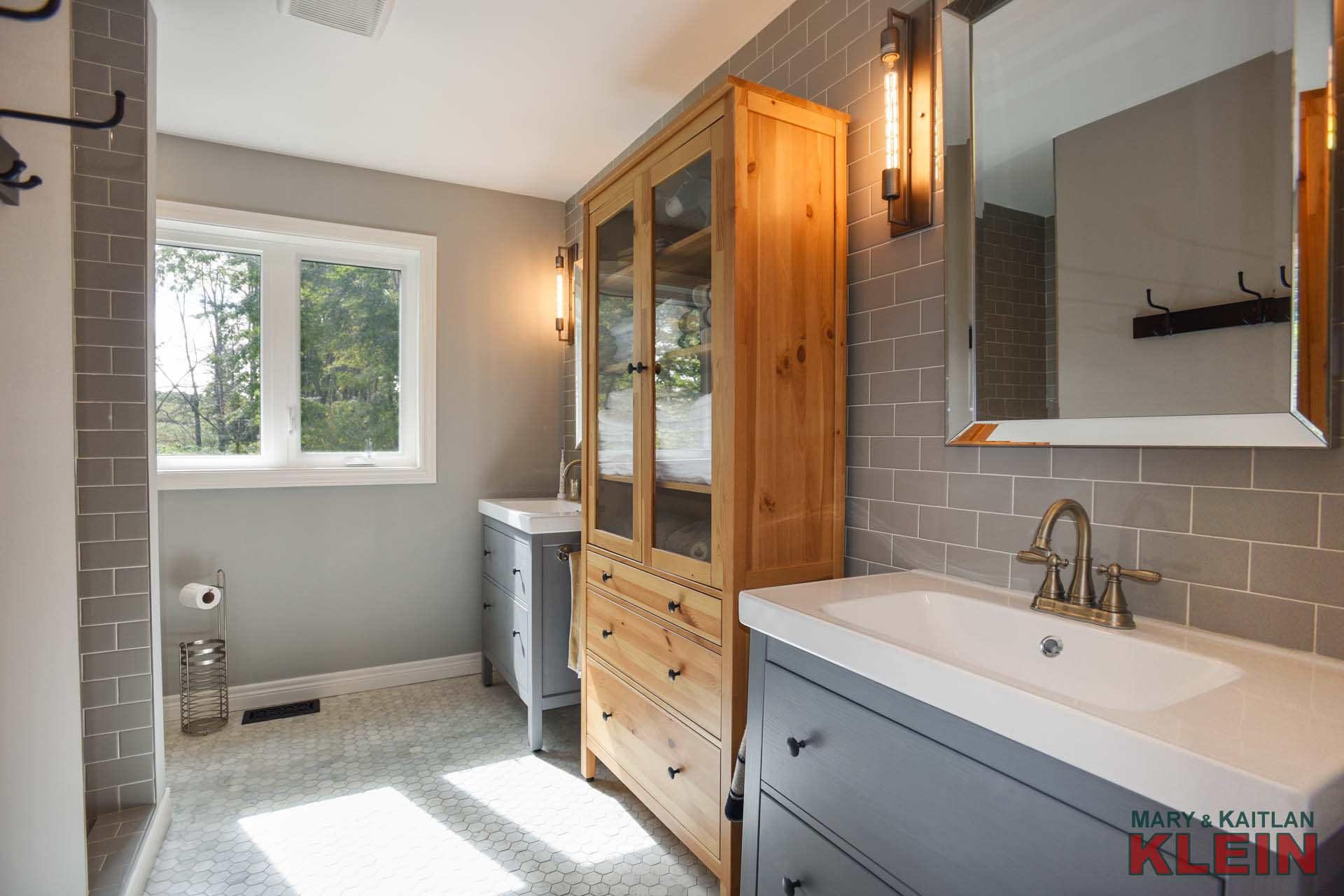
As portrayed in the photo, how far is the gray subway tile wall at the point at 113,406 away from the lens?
6.41ft

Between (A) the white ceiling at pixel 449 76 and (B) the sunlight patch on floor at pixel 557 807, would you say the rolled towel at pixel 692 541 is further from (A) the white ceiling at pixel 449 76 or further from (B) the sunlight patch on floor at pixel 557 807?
(A) the white ceiling at pixel 449 76

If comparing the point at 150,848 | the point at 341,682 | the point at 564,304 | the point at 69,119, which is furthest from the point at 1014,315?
the point at 341,682

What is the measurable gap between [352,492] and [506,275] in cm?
130

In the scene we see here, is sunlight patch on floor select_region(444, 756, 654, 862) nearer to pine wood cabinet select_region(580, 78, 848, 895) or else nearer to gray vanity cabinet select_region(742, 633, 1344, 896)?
pine wood cabinet select_region(580, 78, 848, 895)

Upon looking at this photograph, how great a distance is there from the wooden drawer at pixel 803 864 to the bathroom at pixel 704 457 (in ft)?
0.03

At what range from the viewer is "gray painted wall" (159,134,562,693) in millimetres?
2941

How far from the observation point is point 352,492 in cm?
322

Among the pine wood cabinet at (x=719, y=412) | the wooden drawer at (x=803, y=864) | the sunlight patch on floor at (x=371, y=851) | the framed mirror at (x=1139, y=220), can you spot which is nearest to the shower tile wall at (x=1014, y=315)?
the framed mirror at (x=1139, y=220)

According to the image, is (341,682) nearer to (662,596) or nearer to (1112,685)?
(662,596)

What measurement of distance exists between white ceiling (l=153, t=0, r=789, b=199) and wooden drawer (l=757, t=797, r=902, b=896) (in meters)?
2.11

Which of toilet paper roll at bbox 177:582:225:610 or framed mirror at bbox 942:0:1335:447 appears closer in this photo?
framed mirror at bbox 942:0:1335:447

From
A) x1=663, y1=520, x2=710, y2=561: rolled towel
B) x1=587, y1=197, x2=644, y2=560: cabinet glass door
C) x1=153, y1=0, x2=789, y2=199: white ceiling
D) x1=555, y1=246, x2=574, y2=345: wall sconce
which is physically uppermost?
x1=153, y1=0, x2=789, y2=199: white ceiling

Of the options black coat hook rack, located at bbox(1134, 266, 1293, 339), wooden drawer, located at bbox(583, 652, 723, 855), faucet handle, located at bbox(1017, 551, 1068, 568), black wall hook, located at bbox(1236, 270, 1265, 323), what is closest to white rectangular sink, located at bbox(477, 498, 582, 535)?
wooden drawer, located at bbox(583, 652, 723, 855)

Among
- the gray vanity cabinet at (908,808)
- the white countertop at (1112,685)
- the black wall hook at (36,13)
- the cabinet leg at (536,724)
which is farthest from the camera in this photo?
the cabinet leg at (536,724)
